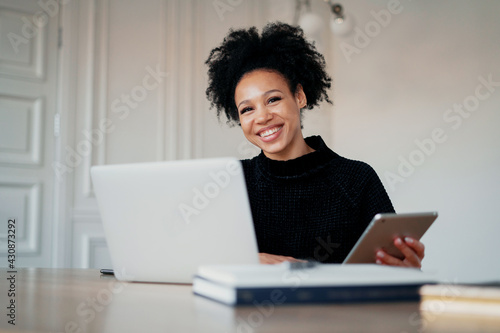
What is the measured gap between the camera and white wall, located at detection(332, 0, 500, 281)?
292 cm

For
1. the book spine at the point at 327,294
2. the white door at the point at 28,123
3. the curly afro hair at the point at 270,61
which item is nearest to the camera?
the book spine at the point at 327,294

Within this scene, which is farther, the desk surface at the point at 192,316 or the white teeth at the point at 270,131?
the white teeth at the point at 270,131

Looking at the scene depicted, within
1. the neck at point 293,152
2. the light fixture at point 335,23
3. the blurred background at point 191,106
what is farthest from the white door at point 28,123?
the neck at point 293,152

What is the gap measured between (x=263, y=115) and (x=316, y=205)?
0.38m

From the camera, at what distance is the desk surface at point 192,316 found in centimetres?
56

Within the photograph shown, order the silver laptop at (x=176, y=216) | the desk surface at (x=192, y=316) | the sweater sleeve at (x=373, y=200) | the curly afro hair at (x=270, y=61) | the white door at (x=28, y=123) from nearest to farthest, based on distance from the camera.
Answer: the desk surface at (x=192, y=316) → the silver laptop at (x=176, y=216) → the sweater sleeve at (x=373, y=200) → the curly afro hair at (x=270, y=61) → the white door at (x=28, y=123)

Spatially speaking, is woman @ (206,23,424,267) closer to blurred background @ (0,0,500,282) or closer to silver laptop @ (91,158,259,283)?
silver laptop @ (91,158,259,283)

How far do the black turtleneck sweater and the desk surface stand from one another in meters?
0.92

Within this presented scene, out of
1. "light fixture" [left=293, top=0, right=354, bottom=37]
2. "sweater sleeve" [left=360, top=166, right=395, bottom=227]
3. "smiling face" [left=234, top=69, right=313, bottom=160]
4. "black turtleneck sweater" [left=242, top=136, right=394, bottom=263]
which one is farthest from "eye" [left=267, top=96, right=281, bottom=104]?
"light fixture" [left=293, top=0, right=354, bottom=37]

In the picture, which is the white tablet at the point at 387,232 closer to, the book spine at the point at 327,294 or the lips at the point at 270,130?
the book spine at the point at 327,294

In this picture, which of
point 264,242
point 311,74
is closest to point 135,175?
point 264,242

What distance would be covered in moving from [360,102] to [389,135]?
36 cm

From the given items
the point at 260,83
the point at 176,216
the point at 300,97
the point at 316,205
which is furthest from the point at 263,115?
the point at 176,216

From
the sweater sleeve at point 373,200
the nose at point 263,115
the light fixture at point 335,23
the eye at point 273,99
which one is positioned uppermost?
the light fixture at point 335,23
